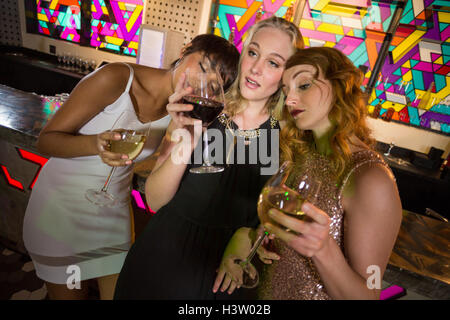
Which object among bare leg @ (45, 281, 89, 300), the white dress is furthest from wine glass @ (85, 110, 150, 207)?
bare leg @ (45, 281, 89, 300)

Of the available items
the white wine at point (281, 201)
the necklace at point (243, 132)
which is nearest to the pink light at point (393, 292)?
the necklace at point (243, 132)

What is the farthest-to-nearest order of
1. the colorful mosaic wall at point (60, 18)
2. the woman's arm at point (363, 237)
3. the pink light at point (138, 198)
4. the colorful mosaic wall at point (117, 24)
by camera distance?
the colorful mosaic wall at point (60, 18), the colorful mosaic wall at point (117, 24), the pink light at point (138, 198), the woman's arm at point (363, 237)

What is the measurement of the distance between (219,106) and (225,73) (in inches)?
17.6

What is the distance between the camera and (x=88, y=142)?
118 centimetres

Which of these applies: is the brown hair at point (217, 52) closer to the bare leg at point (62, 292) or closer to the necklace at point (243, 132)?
the necklace at point (243, 132)

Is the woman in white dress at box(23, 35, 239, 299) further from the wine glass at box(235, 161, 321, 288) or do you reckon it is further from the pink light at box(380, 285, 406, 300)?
the pink light at box(380, 285, 406, 300)

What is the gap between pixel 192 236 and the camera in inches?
47.4

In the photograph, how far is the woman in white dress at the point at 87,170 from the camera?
123 centimetres

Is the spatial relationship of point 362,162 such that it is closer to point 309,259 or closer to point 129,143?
point 309,259

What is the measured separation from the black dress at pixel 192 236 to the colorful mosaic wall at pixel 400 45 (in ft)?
11.7

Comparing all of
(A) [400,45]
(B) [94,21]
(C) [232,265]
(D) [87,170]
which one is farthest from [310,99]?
(B) [94,21]

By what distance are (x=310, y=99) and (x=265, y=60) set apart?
0.32m

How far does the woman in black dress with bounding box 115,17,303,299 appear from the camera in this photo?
1.14m
